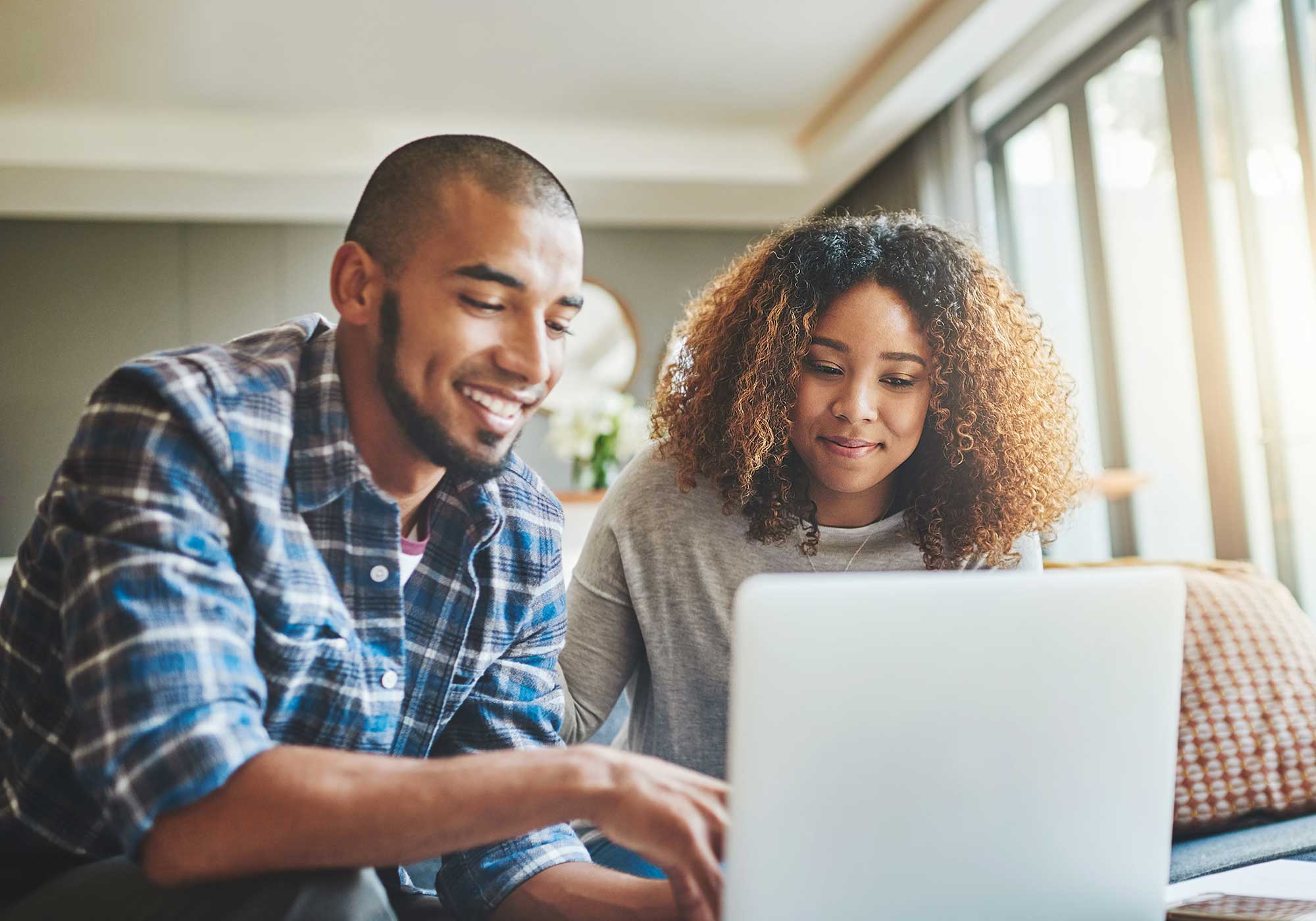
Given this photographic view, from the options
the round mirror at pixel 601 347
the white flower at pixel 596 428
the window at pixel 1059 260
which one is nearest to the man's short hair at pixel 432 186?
the window at pixel 1059 260

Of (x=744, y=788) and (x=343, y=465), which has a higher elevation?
(x=343, y=465)

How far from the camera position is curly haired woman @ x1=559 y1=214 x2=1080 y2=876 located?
141 cm

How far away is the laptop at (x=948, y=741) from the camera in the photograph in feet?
2.13

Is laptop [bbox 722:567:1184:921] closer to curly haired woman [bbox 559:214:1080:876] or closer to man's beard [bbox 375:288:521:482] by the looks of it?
man's beard [bbox 375:288:521:482]

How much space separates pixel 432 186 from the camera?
104cm

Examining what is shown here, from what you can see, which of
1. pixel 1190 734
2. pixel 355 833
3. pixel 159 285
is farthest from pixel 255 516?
pixel 159 285

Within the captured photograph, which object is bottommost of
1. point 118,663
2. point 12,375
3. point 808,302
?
point 118,663

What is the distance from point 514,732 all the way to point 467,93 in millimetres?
3640

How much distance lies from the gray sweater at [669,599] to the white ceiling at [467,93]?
2531 mm

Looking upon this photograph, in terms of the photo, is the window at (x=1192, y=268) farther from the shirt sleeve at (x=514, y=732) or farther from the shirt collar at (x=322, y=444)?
the shirt collar at (x=322, y=444)

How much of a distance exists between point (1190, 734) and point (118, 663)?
1278 mm

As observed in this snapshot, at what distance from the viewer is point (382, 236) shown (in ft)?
3.46

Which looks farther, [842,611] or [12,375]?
[12,375]

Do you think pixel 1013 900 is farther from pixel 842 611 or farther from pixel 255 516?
pixel 255 516
